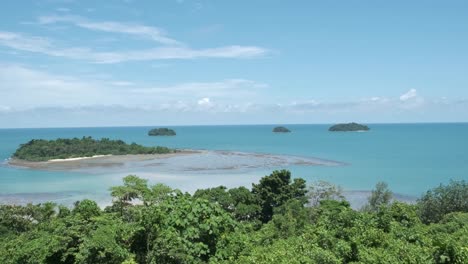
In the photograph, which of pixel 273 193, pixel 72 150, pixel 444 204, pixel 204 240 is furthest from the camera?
pixel 72 150

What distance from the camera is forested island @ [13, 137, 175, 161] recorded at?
8975cm

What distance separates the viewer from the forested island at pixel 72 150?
89.8m

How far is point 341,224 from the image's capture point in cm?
1380

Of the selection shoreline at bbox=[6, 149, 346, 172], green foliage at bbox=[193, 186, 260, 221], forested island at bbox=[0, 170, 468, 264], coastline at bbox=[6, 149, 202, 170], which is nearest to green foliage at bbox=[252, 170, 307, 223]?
green foliage at bbox=[193, 186, 260, 221]

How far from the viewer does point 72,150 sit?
93.9 m

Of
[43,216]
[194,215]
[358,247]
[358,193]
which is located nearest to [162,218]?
[194,215]

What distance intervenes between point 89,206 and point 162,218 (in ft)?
14.8

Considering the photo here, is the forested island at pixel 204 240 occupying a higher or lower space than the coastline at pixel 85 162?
higher

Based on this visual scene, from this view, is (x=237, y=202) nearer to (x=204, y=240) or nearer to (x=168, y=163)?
(x=204, y=240)

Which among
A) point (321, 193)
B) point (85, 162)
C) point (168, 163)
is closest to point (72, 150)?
point (85, 162)

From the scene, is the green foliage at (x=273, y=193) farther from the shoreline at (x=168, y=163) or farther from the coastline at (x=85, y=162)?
the coastline at (x=85, y=162)

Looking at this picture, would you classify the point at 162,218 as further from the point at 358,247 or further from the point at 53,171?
the point at 53,171

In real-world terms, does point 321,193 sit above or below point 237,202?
above

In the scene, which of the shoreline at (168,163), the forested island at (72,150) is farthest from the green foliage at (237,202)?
the forested island at (72,150)
